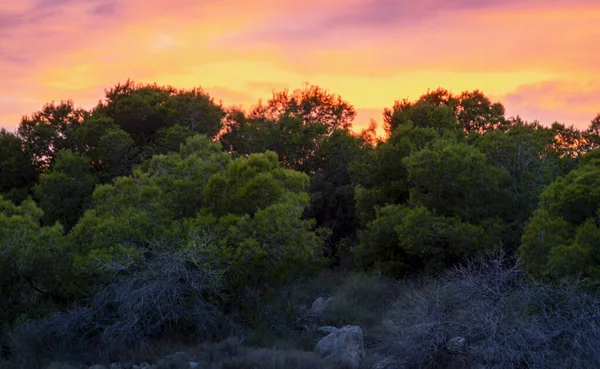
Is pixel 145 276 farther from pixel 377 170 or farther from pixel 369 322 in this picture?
pixel 377 170

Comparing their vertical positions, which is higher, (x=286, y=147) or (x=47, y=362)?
(x=286, y=147)

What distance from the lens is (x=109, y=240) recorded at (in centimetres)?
1811

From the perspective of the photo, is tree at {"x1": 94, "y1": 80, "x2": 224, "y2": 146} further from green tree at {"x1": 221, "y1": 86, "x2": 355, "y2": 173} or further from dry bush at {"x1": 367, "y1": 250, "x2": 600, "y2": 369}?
dry bush at {"x1": 367, "y1": 250, "x2": 600, "y2": 369}

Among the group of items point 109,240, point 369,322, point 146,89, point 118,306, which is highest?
point 146,89

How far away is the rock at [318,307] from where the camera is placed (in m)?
20.6

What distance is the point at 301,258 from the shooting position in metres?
18.4

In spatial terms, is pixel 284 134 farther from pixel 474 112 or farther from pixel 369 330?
pixel 369 330

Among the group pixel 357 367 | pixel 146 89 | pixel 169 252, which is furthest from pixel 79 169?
pixel 357 367

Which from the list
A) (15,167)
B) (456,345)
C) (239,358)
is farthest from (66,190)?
(456,345)

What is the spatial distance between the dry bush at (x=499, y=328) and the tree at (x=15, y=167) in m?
23.9

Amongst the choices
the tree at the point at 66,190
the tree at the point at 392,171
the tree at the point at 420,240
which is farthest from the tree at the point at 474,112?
the tree at the point at 66,190

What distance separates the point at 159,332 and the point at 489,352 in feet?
24.9

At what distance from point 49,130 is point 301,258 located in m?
20.2

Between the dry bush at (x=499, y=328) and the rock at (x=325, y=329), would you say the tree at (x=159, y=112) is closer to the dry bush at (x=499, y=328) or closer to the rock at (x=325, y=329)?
the rock at (x=325, y=329)
